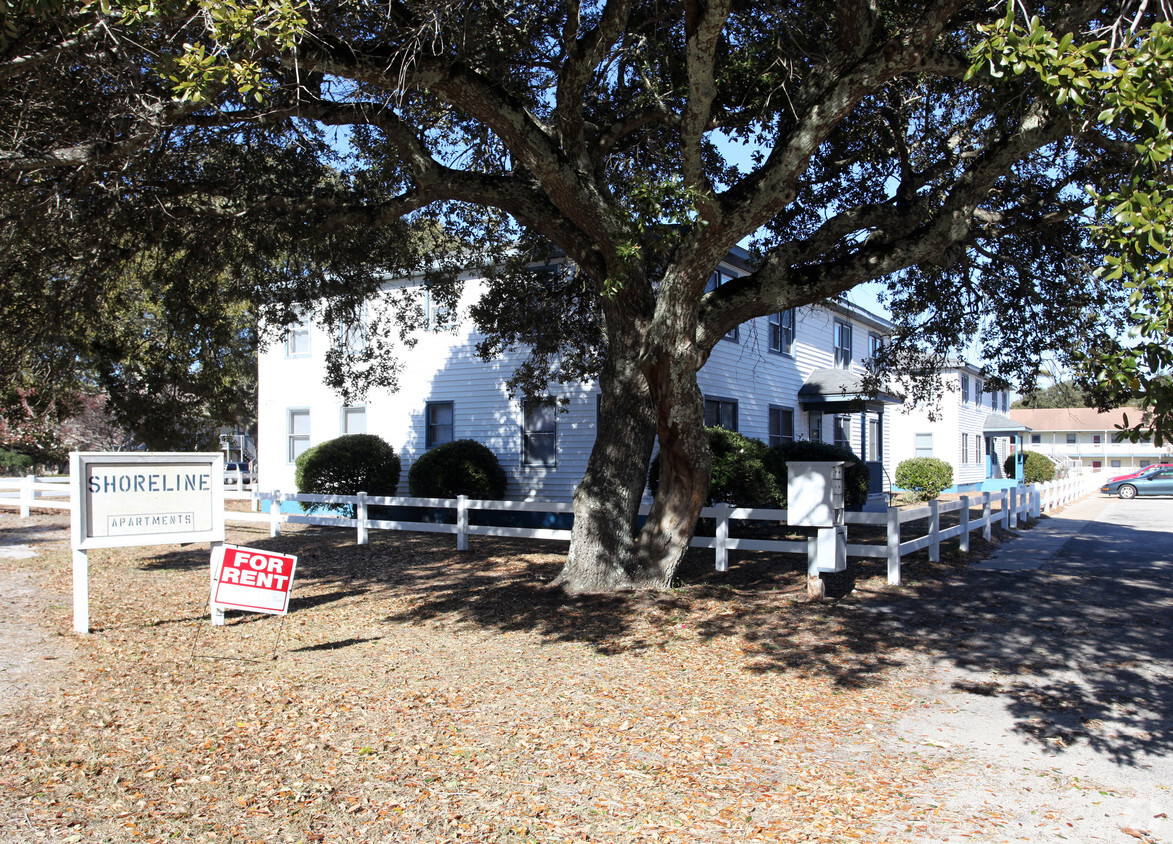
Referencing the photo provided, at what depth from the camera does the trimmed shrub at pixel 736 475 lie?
16.7m

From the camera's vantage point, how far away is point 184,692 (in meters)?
6.57

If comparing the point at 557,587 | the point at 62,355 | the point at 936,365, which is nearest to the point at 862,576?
the point at 557,587

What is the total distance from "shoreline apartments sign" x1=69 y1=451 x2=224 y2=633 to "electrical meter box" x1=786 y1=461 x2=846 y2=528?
658cm

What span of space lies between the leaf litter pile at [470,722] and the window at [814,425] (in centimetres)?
1500

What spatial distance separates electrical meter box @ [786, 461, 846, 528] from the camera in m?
10.2

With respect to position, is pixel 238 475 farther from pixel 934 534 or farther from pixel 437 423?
pixel 934 534

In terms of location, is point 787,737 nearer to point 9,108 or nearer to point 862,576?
point 862,576

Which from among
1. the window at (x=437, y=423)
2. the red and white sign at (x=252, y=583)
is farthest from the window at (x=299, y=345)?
the red and white sign at (x=252, y=583)

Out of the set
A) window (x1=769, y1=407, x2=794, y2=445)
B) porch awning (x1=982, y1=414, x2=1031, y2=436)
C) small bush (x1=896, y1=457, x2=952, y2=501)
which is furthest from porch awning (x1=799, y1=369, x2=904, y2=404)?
porch awning (x1=982, y1=414, x2=1031, y2=436)

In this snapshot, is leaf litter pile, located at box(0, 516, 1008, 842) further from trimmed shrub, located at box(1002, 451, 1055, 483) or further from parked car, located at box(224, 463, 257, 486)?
trimmed shrub, located at box(1002, 451, 1055, 483)

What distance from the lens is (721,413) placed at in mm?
20375

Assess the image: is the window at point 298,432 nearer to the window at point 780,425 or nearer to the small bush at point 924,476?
the window at point 780,425

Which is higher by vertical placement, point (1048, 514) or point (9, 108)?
point (9, 108)

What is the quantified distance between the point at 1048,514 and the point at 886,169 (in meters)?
15.3
